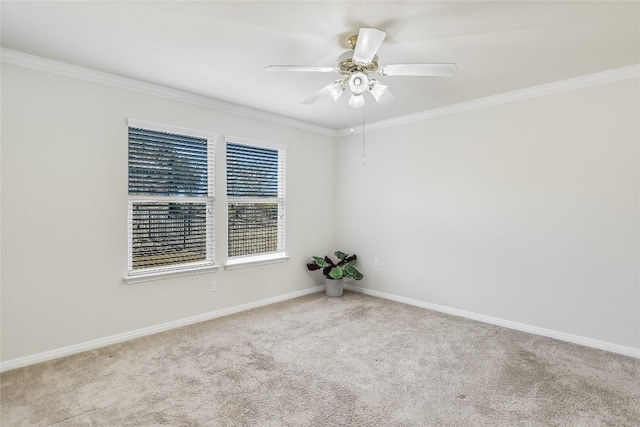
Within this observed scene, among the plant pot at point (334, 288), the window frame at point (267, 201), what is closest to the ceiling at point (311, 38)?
the window frame at point (267, 201)

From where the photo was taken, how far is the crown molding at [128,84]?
2.60m

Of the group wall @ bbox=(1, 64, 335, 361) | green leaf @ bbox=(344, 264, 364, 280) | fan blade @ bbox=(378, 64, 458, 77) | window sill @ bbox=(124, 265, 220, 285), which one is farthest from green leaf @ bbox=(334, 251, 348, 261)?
fan blade @ bbox=(378, 64, 458, 77)

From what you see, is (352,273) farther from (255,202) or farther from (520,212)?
(520,212)

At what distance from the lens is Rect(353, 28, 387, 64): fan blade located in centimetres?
183

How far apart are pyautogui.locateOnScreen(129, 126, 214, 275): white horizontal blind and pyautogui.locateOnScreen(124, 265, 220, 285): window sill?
0.20 ft

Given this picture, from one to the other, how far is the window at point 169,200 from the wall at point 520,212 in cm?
224

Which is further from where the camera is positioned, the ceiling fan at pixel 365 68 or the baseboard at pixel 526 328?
the baseboard at pixel 526 328

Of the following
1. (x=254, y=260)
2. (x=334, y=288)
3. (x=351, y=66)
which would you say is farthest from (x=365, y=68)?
(x=334, y=288)

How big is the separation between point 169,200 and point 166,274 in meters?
0.74

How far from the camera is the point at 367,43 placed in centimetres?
192

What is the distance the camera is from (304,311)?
404 cm

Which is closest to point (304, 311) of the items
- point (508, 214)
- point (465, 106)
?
point (508, 214)

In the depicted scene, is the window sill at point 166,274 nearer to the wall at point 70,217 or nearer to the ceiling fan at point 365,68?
the wall at point 70,217

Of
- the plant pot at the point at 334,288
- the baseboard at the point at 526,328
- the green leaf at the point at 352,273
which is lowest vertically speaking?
the baseboard at the point at 526,328
